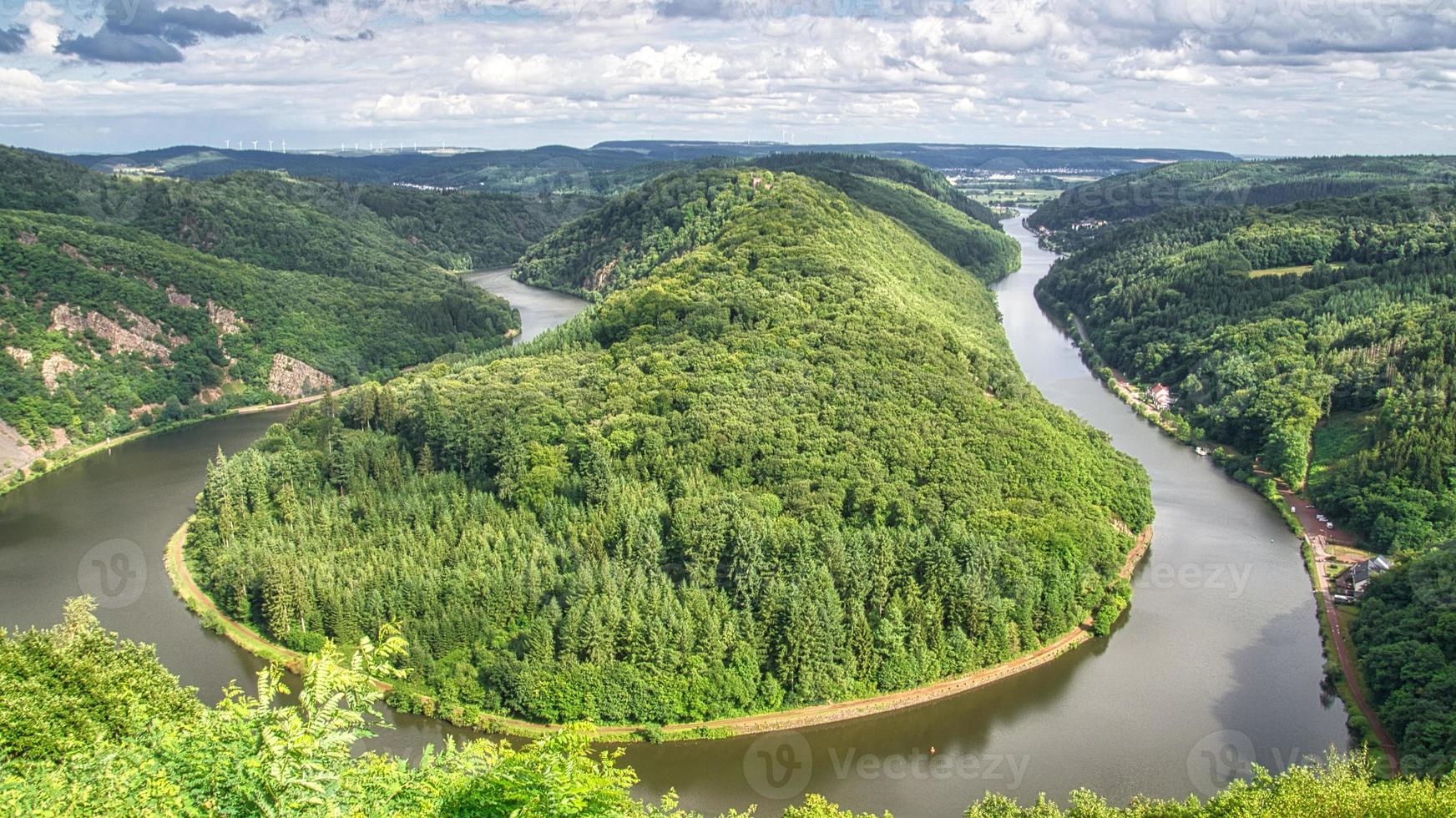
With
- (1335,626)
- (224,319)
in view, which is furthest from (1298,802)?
(224,319)

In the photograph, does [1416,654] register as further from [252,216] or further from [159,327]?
[252,216]

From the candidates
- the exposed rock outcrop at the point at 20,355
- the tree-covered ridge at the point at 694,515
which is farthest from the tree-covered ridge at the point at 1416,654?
the exposed rock outcrop at the point at 20,355

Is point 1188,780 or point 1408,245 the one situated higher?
point 1408,245

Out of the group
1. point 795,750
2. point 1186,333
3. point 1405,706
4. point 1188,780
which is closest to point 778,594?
point 795,750

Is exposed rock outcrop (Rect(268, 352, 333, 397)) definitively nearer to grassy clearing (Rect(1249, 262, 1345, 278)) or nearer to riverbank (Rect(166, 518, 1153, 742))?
riverbank (Rect(166, 518, 1153, 742))

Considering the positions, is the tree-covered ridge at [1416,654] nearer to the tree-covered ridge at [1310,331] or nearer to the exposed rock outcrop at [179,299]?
the tree-covered ridge at [1310,331]

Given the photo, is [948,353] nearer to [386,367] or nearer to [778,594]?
[778,594]

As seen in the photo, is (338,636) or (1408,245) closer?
(338,636)
